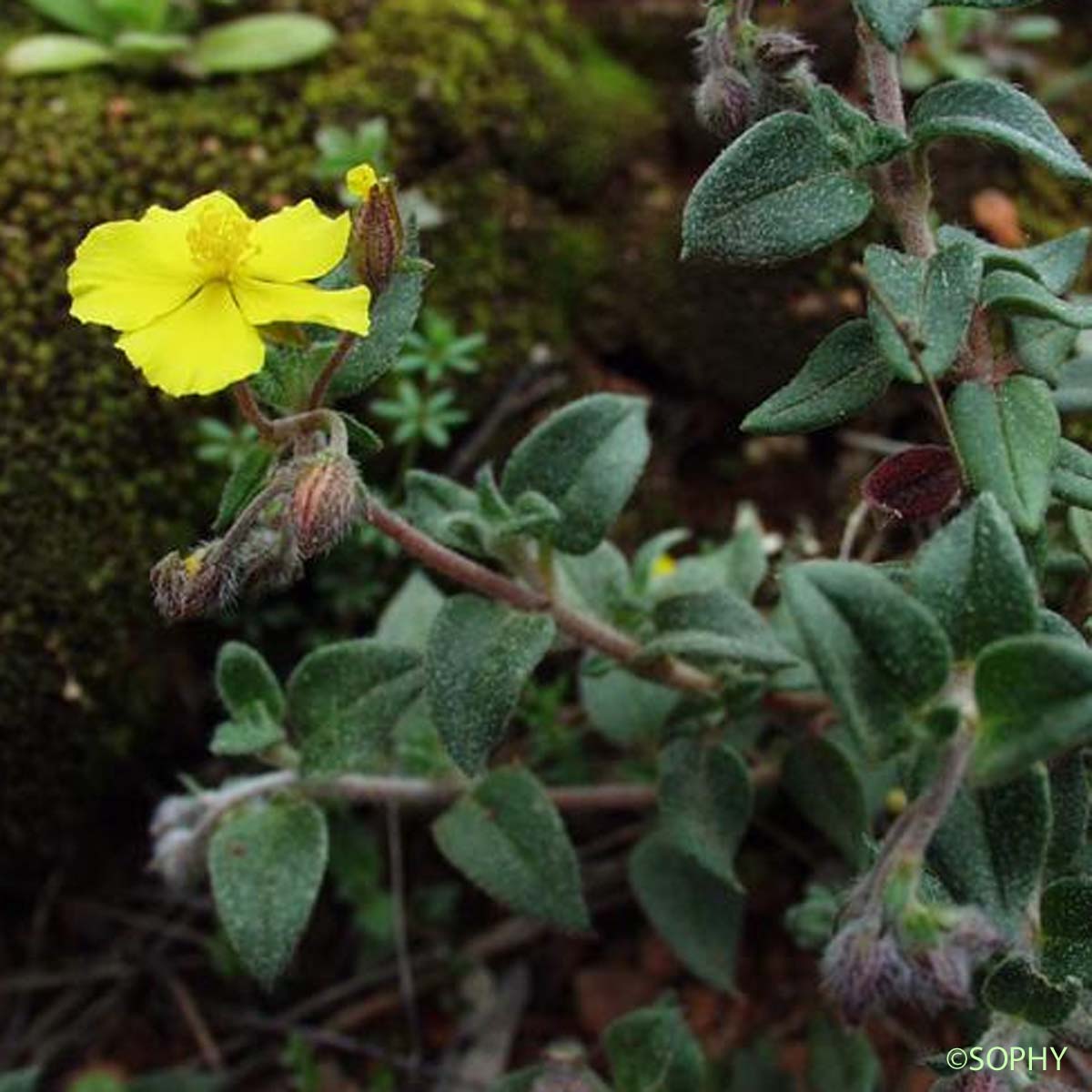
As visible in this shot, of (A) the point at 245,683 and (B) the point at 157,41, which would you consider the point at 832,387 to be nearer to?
(A) the point at 245,683

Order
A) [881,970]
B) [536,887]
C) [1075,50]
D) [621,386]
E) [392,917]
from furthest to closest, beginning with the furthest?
[1075,50], [621,386], [392,917], [536,887], [881,970]

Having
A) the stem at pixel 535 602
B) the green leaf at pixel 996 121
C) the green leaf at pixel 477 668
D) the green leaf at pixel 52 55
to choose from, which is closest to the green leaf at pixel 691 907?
the stem at pixel 535 602

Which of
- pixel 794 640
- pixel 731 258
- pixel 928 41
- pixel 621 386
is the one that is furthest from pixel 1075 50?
pixel 731 258

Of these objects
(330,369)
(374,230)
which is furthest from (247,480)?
(374,230)

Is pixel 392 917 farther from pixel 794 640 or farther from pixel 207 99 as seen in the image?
pixel 207 99

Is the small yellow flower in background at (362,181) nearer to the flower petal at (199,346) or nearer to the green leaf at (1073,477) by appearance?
the flower petal at (199,346)

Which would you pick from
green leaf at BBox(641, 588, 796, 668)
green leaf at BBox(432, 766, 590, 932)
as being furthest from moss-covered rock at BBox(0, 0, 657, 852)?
green leaf at BBox(641, 588, 796, 668)
